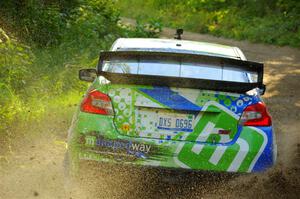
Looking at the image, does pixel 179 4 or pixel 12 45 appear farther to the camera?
pixel 179 4

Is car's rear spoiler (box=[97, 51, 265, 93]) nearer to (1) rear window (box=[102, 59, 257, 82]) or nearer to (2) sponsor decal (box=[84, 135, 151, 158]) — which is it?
(1) rear window (box=[102, 59, 257, 82])

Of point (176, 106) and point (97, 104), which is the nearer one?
point (176, 106)

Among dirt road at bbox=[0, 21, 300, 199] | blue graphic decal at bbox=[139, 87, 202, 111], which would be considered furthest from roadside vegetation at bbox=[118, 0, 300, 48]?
blue graphic decal at bbox=[139, 87, 202, 111]

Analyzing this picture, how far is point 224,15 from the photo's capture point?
2562 centimetres

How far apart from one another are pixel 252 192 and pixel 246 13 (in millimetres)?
21144

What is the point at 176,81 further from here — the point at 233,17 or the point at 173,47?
the point at 233,17

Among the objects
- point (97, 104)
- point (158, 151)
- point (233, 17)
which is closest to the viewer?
point (158, 151)

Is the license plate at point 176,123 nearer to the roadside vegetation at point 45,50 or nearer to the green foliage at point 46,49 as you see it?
the roadside vegetation at point 45,50

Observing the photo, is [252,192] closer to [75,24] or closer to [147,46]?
[147,46]

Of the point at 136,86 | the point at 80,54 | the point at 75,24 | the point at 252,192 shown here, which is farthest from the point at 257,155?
the point at 75,24

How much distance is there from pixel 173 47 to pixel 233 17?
63.9ft

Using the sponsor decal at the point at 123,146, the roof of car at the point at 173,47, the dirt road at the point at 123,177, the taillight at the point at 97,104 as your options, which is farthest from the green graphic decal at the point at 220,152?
the roof of car at the point at 173,47

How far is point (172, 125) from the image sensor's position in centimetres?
483

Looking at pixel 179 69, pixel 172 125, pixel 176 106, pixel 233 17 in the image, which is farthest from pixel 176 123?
pixel 233 17
